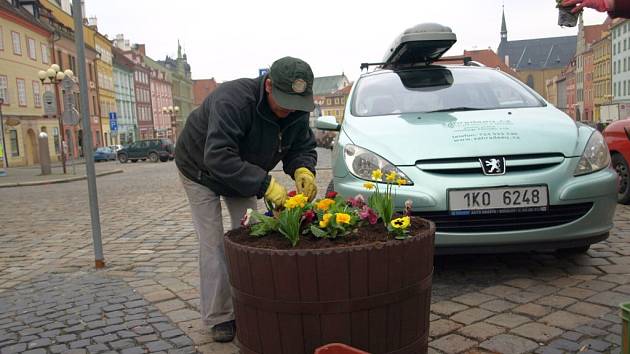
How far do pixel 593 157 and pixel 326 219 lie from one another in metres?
2.38

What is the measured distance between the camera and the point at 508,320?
3.05 m

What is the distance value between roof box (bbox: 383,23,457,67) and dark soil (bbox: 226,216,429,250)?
3.45 m

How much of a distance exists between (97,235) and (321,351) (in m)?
3.53

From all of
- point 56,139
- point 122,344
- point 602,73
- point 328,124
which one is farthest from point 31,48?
point 602,73

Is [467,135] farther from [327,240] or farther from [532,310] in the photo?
[327,240]

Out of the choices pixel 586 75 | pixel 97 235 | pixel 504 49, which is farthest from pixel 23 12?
pixel 504 49

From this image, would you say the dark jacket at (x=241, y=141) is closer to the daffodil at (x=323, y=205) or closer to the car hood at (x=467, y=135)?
the daffodil at (x=323, y=205)

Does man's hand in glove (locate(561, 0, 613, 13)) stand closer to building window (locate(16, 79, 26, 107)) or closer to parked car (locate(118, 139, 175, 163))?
parked car (locate(118, 139, 175, 163))

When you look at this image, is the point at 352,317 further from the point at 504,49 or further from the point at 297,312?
the point at 504,49

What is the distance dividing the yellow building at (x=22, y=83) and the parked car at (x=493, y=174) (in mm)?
33895

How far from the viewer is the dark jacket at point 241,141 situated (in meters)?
2.49

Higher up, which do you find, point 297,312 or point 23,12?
point 23,12

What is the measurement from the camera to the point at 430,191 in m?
3.39

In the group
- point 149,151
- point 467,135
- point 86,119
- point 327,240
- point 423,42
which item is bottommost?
point 149,151
